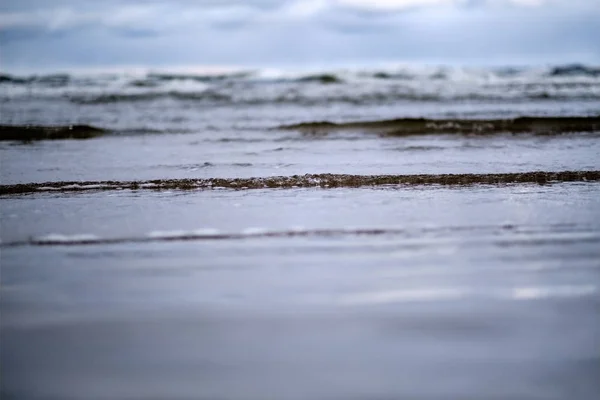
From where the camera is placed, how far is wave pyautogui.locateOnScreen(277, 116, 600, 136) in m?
12.1

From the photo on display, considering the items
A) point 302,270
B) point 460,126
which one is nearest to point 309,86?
point 460,126

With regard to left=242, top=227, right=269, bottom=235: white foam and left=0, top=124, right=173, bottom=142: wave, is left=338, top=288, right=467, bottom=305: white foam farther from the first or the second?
left=0, top=124, right=173, bottom=142: wave

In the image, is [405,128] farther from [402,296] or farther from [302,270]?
[402,296]

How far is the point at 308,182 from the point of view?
281 inches

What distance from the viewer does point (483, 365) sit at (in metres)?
2.87

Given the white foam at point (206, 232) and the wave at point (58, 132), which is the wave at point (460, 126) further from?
the white foam at point (206, 232)

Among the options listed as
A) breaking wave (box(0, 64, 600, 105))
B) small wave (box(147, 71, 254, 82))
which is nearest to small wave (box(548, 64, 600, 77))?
breaking wave (box(0, 64, 600, 105))

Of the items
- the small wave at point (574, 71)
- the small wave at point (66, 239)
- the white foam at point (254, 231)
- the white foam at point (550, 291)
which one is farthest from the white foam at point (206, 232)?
the small wave at point (574, 71)

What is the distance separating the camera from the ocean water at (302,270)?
2.85m

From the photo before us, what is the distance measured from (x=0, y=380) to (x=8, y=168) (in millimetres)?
6337

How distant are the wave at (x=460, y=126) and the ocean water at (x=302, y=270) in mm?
1459

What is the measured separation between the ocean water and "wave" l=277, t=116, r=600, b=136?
146 cm

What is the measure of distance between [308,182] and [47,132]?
7184 millimetres

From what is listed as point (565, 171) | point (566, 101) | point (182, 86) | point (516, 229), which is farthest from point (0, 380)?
point (182, 86)
